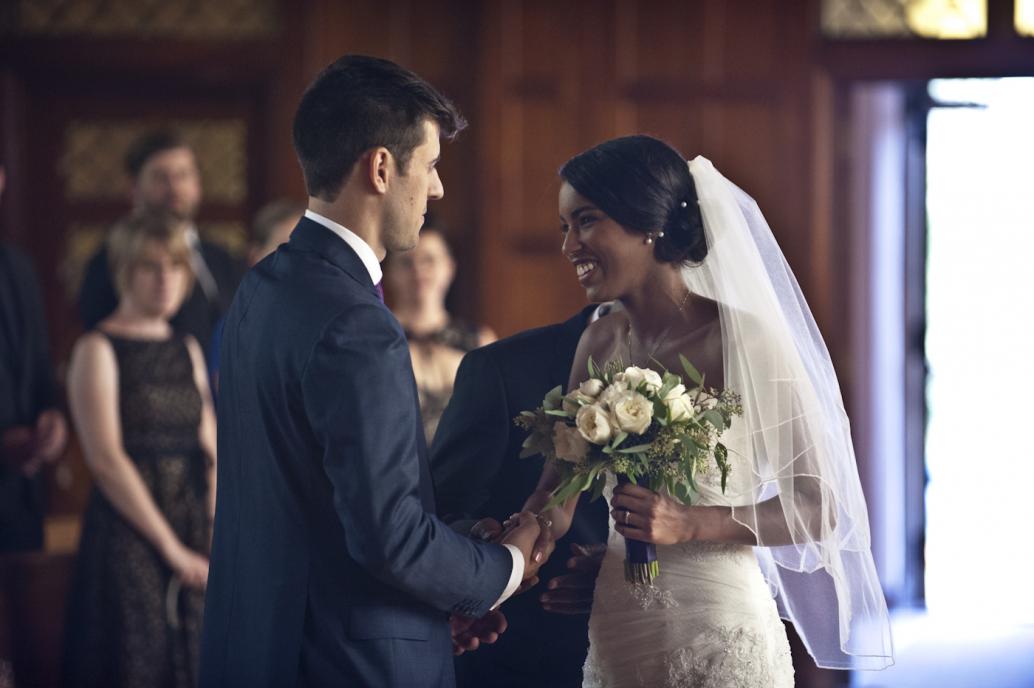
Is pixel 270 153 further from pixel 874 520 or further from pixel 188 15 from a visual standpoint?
pixel 874 520

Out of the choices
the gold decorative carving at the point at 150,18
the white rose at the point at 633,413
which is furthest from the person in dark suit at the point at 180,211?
the white rose at the point at 633,413

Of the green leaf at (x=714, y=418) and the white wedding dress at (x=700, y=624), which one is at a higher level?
the green leaf at (x=714, y=418)

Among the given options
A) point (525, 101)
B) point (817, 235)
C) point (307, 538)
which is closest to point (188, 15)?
point (525, 101)

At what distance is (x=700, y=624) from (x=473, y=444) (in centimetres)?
55

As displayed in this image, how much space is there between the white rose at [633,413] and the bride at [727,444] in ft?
0.55

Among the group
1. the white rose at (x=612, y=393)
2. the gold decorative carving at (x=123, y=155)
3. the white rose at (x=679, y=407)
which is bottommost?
the white rose at (x=679, y=407)

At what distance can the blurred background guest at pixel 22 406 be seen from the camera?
14.6 ft

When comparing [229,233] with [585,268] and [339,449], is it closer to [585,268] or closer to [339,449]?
[585,268]

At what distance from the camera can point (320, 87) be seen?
2.18 m

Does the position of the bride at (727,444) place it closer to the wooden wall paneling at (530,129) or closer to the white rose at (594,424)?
the white rose at (594,424)

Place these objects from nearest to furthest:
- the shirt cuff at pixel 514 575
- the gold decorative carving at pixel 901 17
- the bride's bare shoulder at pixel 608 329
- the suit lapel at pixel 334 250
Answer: the suit lapel at pixel 334 250, the shirt cuff at pixel 514 575, the bride's bare shoulder at pixel 608 329, the gold decorative carving at pixel 901 17

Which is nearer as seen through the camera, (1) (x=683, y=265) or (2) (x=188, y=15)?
(1) (x=683, y=265)

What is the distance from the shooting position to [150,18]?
19.7 ft

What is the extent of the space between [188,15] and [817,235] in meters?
3.07
